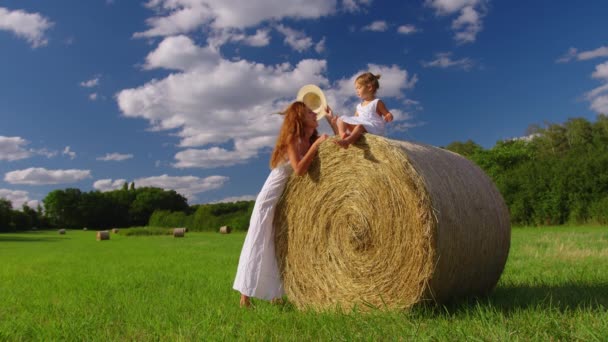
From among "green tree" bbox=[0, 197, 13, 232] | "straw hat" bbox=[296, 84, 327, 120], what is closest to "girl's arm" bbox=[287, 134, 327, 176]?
"straw hat" bbox=[296, 84, 327, 120]

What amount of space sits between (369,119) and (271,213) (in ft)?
4.47

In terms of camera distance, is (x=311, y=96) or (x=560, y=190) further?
(x=560, y=190)

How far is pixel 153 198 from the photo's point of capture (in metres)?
68.2

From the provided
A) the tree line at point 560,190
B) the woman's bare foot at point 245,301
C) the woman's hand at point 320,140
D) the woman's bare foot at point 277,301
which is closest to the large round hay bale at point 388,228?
the woman's hand at point 320,140

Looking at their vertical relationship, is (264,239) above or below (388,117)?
below

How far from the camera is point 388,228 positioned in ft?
14.6

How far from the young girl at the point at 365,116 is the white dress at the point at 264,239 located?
2.52ft

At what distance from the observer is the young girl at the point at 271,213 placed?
5.04m

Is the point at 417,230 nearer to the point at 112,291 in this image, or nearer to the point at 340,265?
the point at 340,265

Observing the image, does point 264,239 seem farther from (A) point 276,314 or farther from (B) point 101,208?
(B) point 101,208

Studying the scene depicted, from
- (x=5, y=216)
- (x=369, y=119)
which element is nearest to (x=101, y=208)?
(x=5, y=216)

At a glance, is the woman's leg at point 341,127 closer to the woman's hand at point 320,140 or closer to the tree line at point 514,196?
the woman's hand at point 320,140

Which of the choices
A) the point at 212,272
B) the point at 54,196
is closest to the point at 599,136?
the point at 212,272

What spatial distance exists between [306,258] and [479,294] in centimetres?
170
